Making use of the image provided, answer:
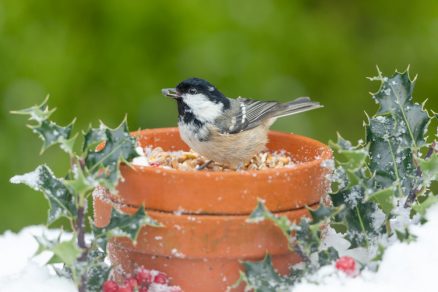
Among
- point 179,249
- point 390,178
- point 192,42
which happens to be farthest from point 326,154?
point 192,42

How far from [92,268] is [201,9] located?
163 cm

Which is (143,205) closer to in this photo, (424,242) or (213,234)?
(213,234)

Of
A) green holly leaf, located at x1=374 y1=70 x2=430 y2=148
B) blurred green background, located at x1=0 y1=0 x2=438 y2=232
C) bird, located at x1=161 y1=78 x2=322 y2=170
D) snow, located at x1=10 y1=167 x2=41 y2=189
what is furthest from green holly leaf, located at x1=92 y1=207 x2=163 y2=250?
blurred green background, located at x1=0 y1=0 x2=438 y2=232

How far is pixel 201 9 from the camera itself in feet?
11.0

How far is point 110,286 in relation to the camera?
2.01 m

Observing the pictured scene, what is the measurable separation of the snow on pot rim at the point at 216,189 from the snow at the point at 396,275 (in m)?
0.23

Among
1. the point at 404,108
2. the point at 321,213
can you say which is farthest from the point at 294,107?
the point at 321,213

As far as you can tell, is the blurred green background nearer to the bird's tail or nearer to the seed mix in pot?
the bird's tail

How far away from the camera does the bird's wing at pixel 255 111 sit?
2.56 metres

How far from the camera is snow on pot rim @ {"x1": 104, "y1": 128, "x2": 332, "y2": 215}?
Result: 1936mm

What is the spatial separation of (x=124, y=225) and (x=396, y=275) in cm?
66

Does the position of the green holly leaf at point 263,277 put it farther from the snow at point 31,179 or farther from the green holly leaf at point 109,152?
the snow at point 31,179

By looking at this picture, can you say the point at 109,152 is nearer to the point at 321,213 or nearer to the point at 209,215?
the point at 209,215

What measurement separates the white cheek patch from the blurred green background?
2.94 feet
